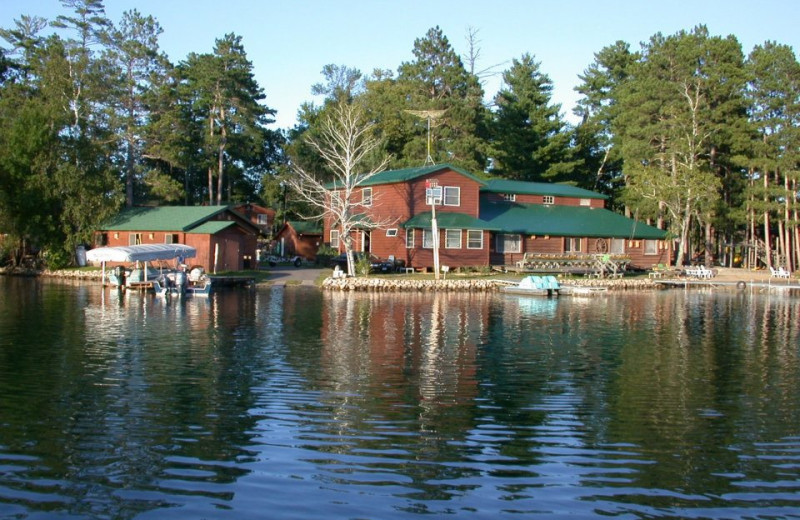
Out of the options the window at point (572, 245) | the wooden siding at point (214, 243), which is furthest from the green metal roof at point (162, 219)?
the window at point (572, 245)

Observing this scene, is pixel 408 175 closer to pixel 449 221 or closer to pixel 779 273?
pixel 449 221

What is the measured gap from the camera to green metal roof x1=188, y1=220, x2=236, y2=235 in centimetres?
4681

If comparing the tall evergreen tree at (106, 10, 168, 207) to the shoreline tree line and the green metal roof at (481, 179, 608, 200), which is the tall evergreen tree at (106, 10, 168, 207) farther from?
the green metal roof at (481, 179, 608, 200)

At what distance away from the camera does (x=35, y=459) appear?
10.1m

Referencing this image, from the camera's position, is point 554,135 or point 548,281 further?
point 554,135

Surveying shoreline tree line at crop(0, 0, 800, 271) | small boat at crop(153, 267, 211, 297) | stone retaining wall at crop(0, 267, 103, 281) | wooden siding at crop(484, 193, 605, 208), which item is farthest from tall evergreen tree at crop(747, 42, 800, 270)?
stone retaining wall at crop(0, 267, 103, 281)

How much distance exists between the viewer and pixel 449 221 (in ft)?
164

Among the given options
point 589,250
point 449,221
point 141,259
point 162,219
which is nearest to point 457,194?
point 449,221

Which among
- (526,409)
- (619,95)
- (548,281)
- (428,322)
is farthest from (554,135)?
(526,409)

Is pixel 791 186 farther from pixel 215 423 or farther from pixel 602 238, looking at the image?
pixel 215 423

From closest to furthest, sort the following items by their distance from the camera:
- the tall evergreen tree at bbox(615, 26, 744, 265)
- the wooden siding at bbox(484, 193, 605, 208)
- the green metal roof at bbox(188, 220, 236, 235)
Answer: the green metal roof at bbox(188, 220, 236, 235) → the tall evergreen tree at bbox(615, 26, 744, 265) → the wooden siding at bbox(484, 193, 605, 208)

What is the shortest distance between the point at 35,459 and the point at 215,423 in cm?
286

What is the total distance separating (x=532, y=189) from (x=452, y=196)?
10757 millimetres

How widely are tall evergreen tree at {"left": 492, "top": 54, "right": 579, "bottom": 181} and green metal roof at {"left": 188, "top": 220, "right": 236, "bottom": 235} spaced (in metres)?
30.5
